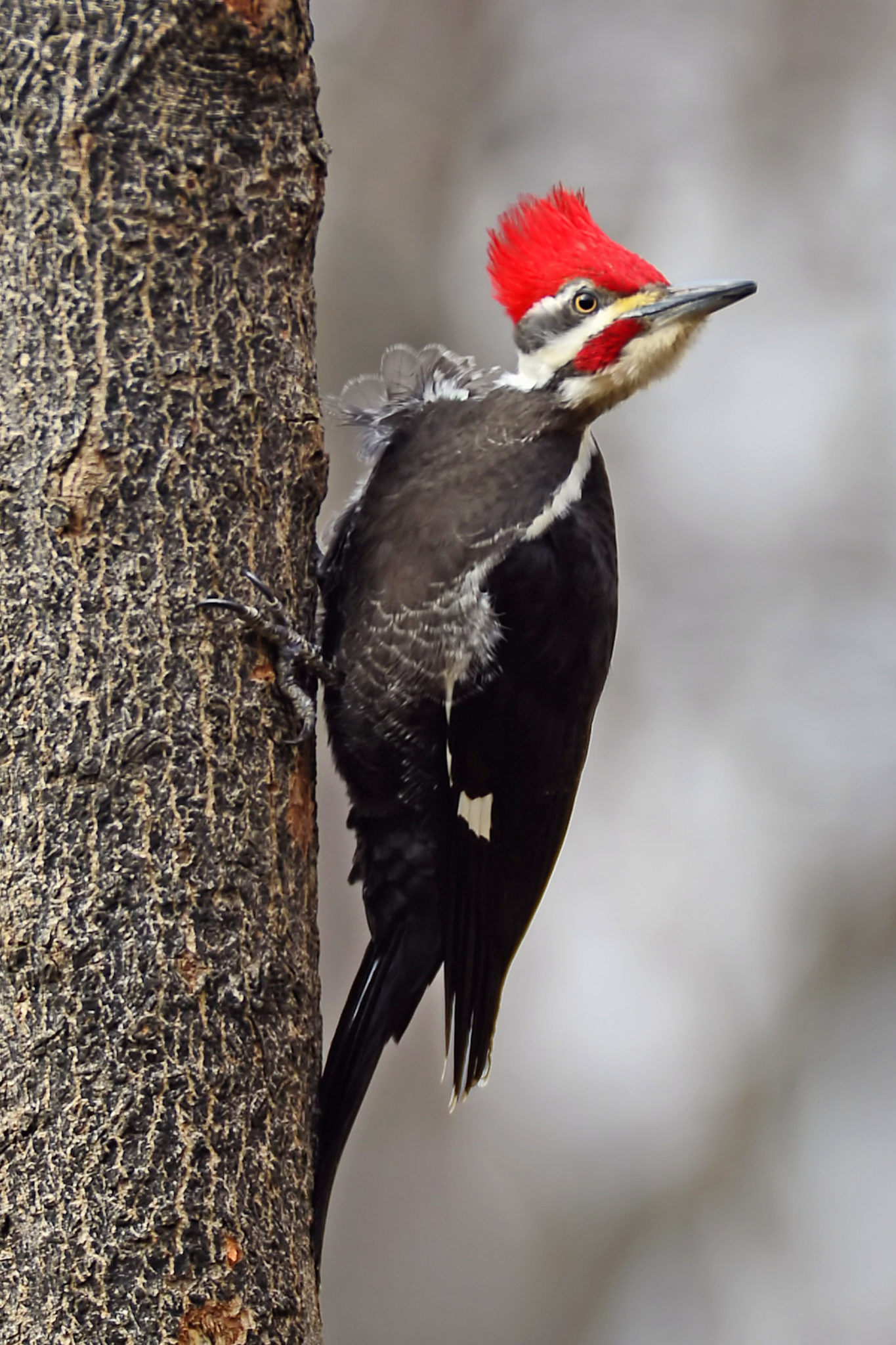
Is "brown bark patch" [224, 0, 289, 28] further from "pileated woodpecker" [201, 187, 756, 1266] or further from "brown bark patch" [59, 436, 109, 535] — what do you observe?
"pileated woodpecker" [201, 187, 756, 1266]

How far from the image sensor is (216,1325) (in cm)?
146

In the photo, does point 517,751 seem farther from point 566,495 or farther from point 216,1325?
point 216,1325

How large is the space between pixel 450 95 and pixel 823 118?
1.41m

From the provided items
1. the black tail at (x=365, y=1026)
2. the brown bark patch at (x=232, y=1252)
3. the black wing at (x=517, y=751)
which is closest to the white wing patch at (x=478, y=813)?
the black wing at (x=517, y=751)

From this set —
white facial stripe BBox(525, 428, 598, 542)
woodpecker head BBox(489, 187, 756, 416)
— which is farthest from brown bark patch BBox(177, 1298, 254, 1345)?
woodpecker head BBox(489, 187, 756, 416)

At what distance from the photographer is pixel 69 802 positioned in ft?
5.01

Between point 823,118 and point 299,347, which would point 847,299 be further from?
point 299,347

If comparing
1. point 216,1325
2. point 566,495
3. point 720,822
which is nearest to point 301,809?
point 216,1325

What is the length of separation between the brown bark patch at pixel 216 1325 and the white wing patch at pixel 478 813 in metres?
0.98

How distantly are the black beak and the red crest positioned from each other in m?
0.05

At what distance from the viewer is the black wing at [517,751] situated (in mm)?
2268

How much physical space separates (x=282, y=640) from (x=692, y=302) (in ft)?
3.16

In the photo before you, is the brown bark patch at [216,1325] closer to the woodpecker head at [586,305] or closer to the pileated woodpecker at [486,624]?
the pileated woodpecker at [486,624]

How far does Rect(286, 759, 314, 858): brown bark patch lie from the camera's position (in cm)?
172
